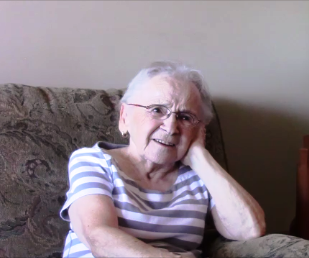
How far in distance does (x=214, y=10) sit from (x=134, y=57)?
1.45ft

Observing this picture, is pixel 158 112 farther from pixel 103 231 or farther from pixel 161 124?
pixel 103 231

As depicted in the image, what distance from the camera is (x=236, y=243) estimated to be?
125 cm

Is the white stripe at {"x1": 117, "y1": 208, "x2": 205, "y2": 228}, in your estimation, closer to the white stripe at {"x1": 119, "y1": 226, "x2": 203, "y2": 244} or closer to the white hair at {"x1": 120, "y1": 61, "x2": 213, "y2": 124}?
the white stripe at {"x1": 119, "y1": 226, "x2": 203, "y2": 244}

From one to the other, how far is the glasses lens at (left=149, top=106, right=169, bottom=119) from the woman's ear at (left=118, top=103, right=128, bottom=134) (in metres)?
0.11

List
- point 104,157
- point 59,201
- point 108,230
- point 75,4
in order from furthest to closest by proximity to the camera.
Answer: point 75,4, point 59,201, point 104,157, point 108,230

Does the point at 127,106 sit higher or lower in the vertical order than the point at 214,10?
lower

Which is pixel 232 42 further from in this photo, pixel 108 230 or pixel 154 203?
pixel 108 230

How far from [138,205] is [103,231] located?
0.69ft

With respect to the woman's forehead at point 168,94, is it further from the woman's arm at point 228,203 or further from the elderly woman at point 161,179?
the woman's arm at point 228,203

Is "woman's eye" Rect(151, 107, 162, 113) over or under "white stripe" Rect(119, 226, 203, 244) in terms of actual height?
over

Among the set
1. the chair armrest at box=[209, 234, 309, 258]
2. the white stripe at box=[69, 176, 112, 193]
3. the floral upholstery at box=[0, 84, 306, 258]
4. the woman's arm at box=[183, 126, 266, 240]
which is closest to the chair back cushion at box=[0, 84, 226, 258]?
the floral upholstery at box=[0, 84, 306, 258]

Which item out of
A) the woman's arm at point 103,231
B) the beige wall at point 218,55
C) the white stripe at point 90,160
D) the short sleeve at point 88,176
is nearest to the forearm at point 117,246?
the woman's arm at point 103,231

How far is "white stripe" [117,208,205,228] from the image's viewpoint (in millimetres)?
1184

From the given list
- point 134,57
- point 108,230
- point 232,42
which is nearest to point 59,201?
point 108,230
